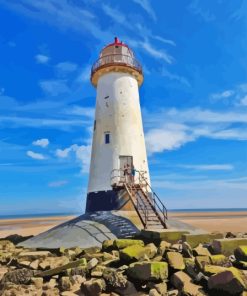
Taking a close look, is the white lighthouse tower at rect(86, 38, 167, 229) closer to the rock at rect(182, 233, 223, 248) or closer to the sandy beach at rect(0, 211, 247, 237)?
the rock at rect(182, 233, 223, 248)

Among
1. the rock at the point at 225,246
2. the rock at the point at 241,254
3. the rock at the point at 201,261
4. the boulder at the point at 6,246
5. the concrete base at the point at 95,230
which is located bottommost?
the rock at the point at 201,261

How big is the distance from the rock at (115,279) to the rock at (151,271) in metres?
0.30

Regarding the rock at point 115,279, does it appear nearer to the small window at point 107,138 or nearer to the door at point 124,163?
the door at point 124,163

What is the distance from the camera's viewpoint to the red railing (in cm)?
1764

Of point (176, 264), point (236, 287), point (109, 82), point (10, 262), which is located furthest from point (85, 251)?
point (109, 82)

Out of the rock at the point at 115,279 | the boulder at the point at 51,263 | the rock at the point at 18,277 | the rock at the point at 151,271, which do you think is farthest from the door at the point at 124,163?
the rock at the point at 151,271

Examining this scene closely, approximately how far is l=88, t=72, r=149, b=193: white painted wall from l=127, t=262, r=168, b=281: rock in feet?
29.4

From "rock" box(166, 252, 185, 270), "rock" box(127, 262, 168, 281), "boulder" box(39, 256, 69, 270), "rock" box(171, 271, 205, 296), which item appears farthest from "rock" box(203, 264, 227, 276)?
"boulder" box(39, 256, 69, 270)

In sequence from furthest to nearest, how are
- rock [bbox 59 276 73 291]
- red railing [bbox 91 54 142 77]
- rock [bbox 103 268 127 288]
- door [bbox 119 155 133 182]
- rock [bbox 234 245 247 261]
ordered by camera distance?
1. red railing [bbox 91 54 142 77]
2. door [bbox 119 155 133 182]
3. rock [bbox 59 276 73 291]
4. rock [bbox 234 245 247 261]
5. rock [bbox 103 268 127 288]

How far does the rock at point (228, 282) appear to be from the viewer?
5.95 m

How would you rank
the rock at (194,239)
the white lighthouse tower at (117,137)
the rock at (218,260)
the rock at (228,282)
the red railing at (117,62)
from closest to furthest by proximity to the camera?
the rock at (228,282) < the rock at (218,260) < the rock at (194,239) < the white lighthouse tower at (117,137) < the red railing at (117,62)

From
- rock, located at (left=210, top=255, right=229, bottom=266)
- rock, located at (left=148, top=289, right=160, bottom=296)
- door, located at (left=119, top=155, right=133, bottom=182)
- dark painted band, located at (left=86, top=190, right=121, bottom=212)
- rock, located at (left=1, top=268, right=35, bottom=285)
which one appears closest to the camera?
rock, located at (left=148, top=289, right=160, bottom=296)

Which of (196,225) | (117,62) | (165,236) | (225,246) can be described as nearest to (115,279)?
(225,246)

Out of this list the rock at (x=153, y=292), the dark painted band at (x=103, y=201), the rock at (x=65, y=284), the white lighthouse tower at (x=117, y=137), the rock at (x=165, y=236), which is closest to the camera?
the rock at (x=153, y=292)
